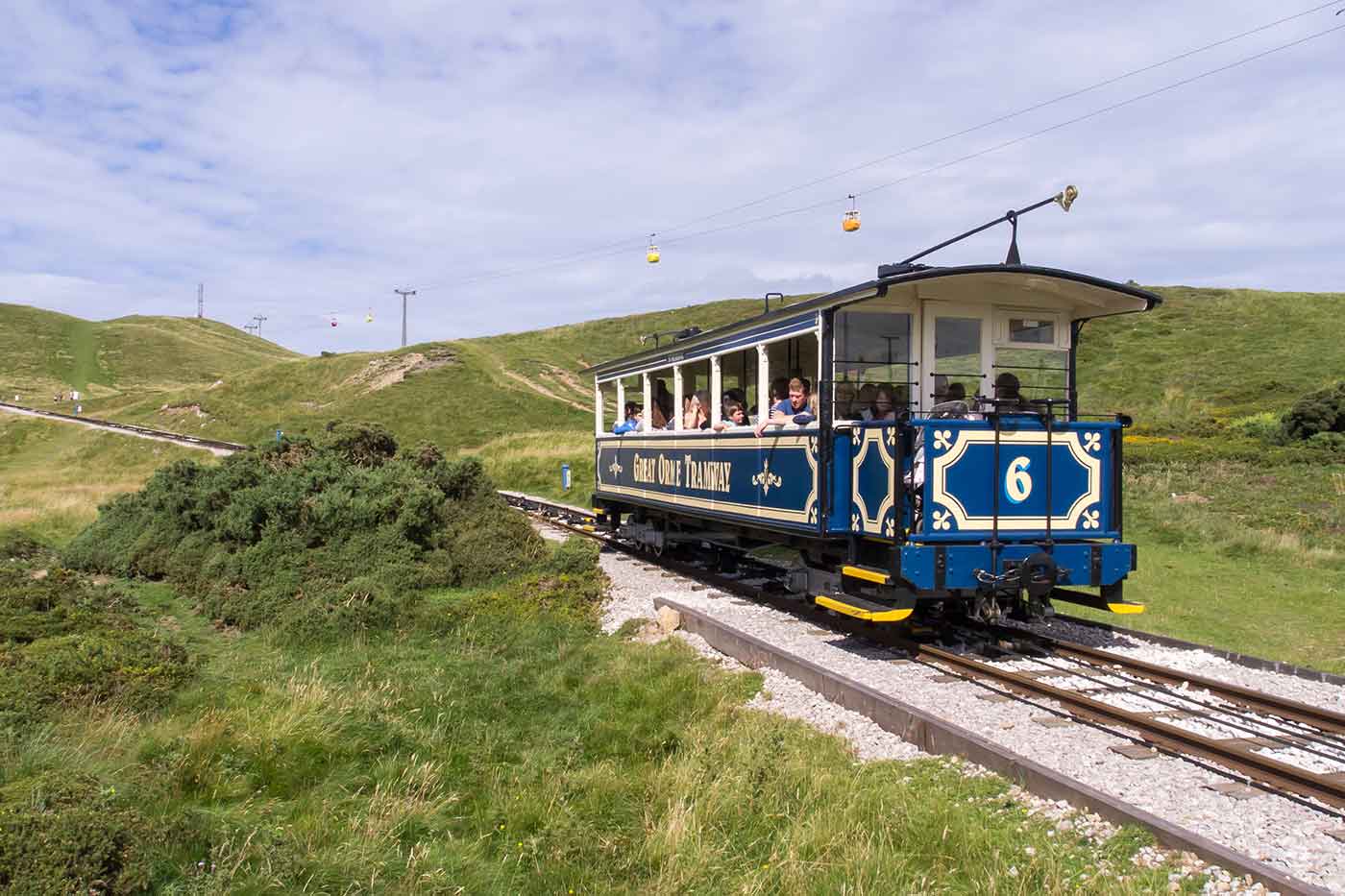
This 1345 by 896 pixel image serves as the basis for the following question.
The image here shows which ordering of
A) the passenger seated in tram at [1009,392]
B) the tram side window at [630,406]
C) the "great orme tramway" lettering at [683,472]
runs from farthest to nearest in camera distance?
Answer: the tram side window at [630,406] → the "great orme tramway" lettering at [683,472] → the passenger seated in tram at [1009,392]

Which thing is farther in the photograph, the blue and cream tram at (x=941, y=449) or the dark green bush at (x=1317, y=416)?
the dark green bush at (x=1317, y=416)

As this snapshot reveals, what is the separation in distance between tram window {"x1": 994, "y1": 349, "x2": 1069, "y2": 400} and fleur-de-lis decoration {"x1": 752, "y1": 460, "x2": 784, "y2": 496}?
8.13ft

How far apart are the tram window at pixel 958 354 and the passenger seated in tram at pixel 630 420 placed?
22.3 feet

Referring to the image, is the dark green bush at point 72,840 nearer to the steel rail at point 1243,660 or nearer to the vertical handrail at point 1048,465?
the vertical handrail at point 1048,465

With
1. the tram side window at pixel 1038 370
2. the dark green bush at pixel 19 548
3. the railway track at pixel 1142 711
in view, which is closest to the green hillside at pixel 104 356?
the dark green bush at pixel 19 548

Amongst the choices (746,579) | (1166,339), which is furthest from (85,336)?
(746,579)

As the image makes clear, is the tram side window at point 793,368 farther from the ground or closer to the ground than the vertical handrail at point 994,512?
farther from the ground

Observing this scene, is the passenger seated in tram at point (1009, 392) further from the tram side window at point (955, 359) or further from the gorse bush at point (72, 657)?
the gorse bush at point (72, 657)

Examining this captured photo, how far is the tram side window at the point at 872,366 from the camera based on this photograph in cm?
920

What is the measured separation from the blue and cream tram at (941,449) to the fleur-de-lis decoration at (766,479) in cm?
2

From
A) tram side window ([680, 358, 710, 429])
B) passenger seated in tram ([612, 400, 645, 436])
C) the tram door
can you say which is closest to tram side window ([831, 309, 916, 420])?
the tram door

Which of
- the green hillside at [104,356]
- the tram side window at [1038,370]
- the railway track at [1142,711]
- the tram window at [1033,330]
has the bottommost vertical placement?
the railway track at [1142,711]

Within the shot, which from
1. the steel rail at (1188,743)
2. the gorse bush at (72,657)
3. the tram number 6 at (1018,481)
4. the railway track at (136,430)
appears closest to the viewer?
the steel rail at (1188,743)

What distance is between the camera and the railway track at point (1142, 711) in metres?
5.38
